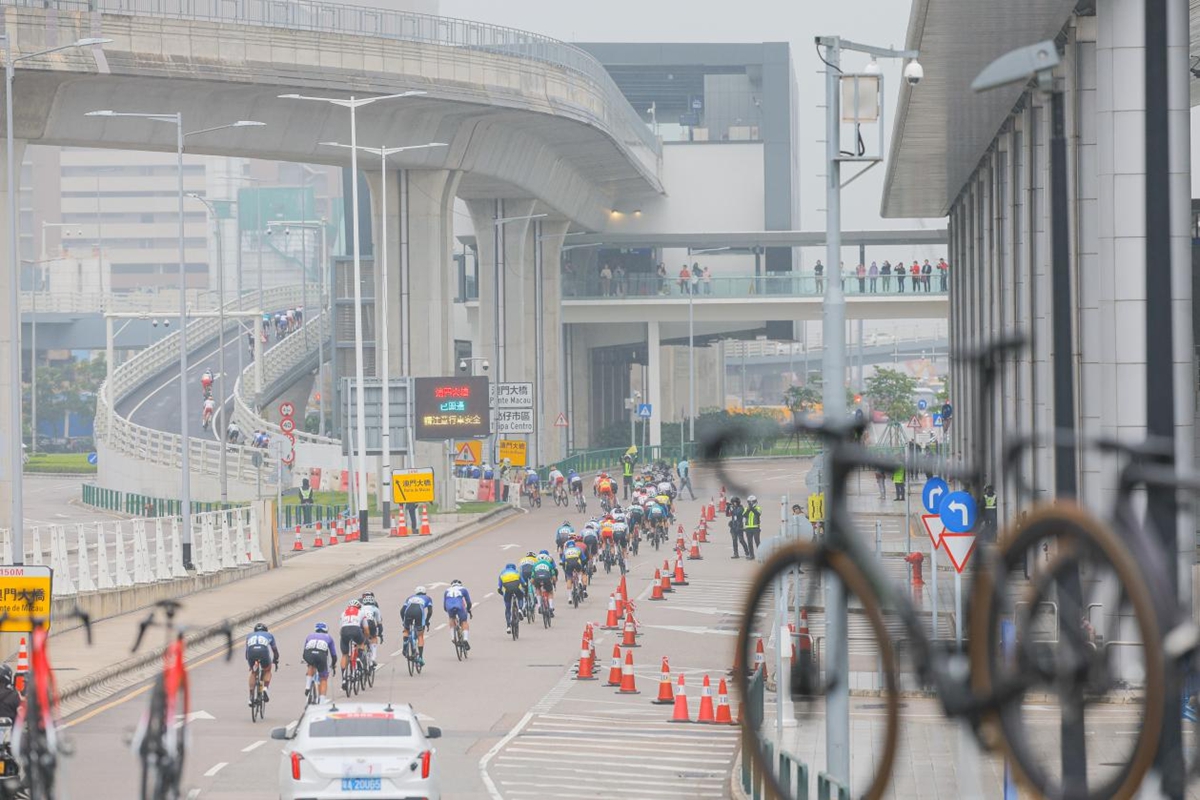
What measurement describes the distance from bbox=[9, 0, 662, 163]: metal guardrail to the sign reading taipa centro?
1084cm

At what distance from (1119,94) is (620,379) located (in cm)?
11591

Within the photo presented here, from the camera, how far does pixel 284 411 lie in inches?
2785

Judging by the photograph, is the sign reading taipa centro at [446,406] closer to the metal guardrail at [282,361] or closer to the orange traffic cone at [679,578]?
the orange traffic cone at [679,578]

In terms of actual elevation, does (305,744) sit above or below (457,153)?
below

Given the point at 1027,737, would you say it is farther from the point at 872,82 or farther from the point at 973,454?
the point at 872,82

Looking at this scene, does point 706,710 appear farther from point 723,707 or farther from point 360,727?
point 360,727

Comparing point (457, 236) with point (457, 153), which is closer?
point (457, 153)

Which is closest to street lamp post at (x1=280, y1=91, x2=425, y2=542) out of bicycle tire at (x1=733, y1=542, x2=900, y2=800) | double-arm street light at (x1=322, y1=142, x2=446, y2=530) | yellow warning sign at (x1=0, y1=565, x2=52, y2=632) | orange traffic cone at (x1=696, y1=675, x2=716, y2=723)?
double-arm street light at (x1=322, y1=142, x2=446, y2=530)

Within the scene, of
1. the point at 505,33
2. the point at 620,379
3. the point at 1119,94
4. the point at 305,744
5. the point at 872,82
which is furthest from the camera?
the point at 620,379

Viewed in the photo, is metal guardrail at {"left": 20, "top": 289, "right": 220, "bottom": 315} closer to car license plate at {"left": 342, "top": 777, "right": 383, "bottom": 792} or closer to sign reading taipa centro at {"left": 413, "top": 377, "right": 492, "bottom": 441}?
sign reading taipa centro at {"left": 413, "top": 377, "right": 492, "bottom": 441}

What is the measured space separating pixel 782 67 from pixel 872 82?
339 ft

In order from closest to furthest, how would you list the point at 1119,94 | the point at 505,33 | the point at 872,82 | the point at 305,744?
the point at 872,82 < the point at 305,744 < the point at 1119,94 < the point at 505,33

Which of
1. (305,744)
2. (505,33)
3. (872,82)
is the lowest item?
(305,744)

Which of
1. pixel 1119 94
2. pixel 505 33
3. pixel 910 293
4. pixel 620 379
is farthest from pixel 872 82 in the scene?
pixel 620 379
